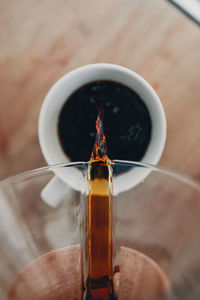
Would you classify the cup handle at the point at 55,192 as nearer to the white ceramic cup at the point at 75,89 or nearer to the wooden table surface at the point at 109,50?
the white ceramic cup at the point at 75,89

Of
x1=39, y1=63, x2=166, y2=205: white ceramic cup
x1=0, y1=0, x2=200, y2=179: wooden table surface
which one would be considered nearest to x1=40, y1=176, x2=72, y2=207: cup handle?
x1=39, y1=63, x2=166, y2=205: white ceramic cup

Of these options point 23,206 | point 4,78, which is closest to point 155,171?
point 23,206

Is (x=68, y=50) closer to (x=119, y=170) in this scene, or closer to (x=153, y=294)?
(x=119, y=170)

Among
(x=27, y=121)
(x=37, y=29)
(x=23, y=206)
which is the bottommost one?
(x=23, y=206)

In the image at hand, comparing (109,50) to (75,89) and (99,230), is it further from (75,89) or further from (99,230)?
(99,230)

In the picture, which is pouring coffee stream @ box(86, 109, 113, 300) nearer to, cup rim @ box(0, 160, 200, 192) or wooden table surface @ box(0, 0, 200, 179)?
cup rim @ box(0, 160, 200, 192)

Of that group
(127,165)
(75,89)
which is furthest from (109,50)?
(127,165)

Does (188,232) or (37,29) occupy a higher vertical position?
(37,29)
